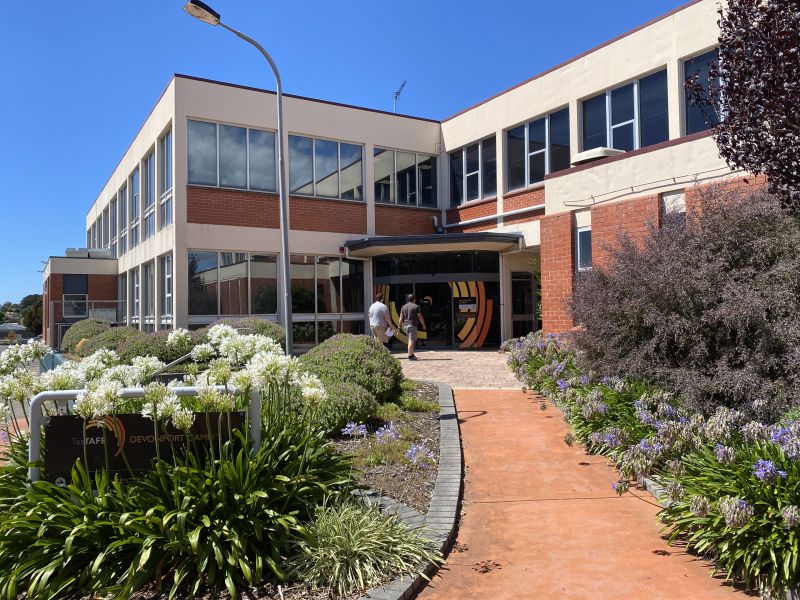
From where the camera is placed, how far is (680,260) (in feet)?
24.2

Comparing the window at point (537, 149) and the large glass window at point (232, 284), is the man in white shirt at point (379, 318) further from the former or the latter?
the window at point (537, 149)

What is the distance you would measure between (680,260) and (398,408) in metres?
3.99

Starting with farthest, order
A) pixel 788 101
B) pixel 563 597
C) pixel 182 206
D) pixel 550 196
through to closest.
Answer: pixel 182 206
pixel 550 196
pixel 788 101
pixel 563 597

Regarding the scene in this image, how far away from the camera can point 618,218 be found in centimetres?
1282

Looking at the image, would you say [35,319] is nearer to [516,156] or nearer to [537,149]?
[516,156]

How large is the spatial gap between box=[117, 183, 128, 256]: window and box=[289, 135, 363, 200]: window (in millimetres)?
10877

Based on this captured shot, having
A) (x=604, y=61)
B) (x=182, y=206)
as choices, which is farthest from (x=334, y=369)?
(x=604, y=61)

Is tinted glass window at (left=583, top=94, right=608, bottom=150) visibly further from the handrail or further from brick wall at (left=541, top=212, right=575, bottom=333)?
the handrail

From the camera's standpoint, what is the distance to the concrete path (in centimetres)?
1163

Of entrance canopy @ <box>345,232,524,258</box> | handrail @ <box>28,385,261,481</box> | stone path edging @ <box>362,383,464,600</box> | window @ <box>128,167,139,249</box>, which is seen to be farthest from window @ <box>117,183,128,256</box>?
handrail @ <box>28,385,261,481</box>

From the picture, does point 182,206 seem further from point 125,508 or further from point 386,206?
point 125,508

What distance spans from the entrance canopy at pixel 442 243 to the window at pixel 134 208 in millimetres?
10057

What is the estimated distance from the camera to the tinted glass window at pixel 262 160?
61.5ft

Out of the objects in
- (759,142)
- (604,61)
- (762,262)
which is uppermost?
(604,61)
